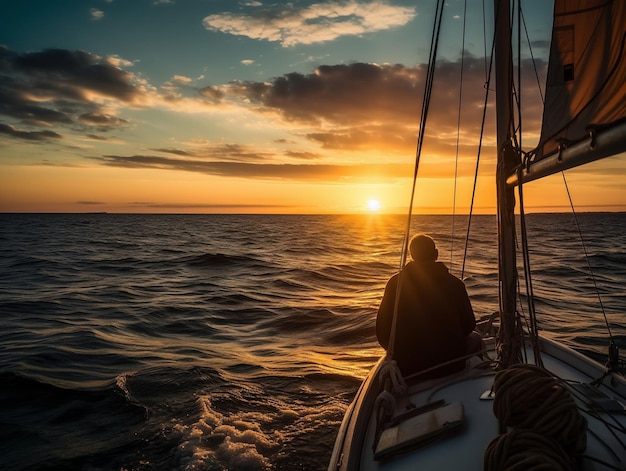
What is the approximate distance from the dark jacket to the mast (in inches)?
18.7

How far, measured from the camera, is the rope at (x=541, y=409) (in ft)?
8.77

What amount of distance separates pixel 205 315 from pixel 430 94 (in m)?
12.3

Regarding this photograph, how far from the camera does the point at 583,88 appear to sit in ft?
11.9

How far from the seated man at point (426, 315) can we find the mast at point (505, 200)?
488mm

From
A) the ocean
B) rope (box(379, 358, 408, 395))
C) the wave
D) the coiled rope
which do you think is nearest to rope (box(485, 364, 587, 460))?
the coiled rope

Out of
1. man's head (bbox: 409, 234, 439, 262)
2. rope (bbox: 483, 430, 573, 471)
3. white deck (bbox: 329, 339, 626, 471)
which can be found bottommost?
white deck (bbox: 329, 339, 626, 471)

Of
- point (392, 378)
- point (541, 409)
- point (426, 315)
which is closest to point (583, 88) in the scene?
point (541, 409)

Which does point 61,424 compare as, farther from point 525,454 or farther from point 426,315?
point 525,454

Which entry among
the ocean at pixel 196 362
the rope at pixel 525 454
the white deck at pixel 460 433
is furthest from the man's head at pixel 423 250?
the ocean at pixel 196 362

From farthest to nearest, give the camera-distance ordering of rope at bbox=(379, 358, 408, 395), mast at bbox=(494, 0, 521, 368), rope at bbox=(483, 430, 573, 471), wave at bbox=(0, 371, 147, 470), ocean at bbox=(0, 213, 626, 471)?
ocean at bbox=(0, 213, 626, 471) < wave at bbox=(0, 371, 147, 470) < rope at bbox=(379, 358, 408, 395) < mast at bbox=(494, 0, 521, 368) < rope at bbox=(483, 430, 573, 471)

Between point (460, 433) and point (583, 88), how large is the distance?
2.76 metres

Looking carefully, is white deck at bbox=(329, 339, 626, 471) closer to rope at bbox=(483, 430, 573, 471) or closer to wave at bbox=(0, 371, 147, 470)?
rope at bbox=(483, 430, 573, 471)

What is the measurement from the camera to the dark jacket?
Result: 4.94m

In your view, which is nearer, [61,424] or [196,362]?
[61,424]
